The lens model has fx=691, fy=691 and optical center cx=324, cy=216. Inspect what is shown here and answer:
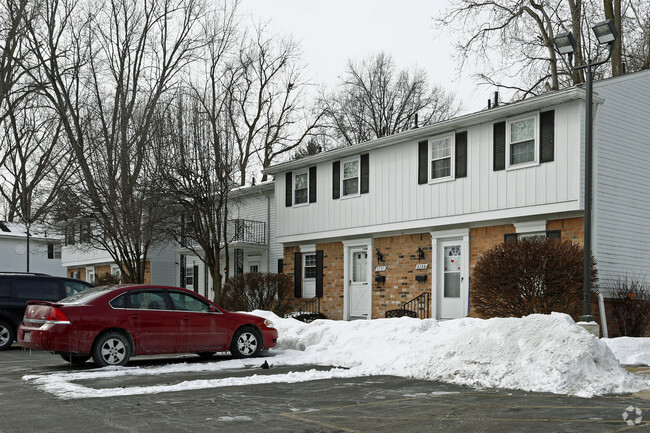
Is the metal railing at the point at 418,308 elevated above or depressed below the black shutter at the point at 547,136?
below

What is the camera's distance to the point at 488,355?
35.5 ft

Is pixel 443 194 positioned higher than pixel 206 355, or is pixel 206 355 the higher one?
pixel 443 194

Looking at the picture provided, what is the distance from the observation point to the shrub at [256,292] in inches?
961

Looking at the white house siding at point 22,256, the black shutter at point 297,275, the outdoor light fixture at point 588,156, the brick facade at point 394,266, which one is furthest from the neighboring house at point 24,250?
the outdoor light fixture at point 588,156

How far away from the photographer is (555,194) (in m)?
16.9

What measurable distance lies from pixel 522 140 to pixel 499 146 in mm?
723

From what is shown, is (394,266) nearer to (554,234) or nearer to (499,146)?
(499,146)

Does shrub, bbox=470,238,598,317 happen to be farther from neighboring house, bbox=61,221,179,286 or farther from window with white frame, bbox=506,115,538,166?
neighboring house, bbox=61,221,179,286

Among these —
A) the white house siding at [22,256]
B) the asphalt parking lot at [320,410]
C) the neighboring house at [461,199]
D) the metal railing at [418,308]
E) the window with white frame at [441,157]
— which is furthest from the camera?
the white house siding at [22,256]

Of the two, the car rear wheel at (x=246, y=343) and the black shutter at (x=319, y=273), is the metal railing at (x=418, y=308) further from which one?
the car rear wheel at (x=246, y=343)

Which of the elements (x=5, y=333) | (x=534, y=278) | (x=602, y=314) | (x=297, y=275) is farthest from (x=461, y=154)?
(x=5, y=333)

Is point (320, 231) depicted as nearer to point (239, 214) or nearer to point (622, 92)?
point (239, 214)

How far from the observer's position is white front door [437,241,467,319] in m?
19.7

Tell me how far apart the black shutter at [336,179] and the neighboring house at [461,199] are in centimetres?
5
